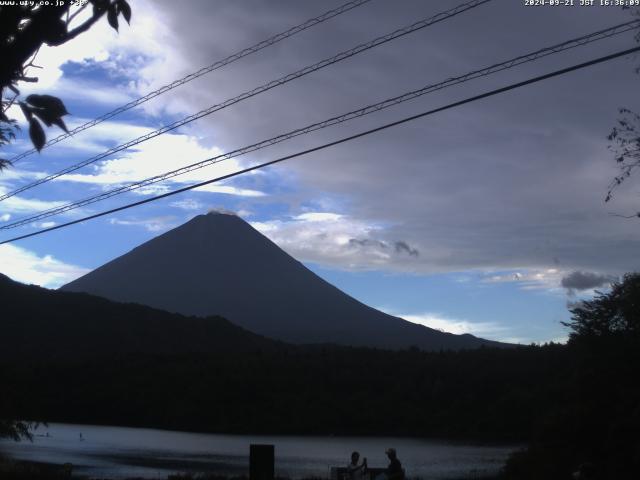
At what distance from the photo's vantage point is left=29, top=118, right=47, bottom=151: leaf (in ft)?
13.5

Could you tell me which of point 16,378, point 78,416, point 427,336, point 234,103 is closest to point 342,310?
point 427,336

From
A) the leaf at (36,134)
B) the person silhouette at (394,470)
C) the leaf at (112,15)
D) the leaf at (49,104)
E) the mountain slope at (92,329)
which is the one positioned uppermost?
the mountain slope at (92,329)

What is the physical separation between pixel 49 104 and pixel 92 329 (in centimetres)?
11520

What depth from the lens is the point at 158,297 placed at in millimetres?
190375

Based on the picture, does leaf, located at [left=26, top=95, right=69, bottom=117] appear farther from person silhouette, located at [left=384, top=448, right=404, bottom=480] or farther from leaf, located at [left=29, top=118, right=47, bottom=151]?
person silhouette, located at [left=384, top=448, right=404, bottom=480]

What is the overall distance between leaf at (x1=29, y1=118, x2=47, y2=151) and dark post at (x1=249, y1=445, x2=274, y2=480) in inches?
342

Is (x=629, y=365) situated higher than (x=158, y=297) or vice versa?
(x=158, y=297)

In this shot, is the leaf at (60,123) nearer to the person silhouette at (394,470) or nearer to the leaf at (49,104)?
the leaf at (49,104)

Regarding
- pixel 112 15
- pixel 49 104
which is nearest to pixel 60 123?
pixel 49 104

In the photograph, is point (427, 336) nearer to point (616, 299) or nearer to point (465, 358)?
point (465, 358)

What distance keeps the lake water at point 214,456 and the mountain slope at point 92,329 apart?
86.4 ft

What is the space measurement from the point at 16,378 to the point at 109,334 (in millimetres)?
89093

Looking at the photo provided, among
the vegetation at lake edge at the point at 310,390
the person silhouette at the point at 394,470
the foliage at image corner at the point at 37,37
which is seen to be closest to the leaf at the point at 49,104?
the foliage at image corner at the point at 37,37

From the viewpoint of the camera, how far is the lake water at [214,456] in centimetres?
4022
